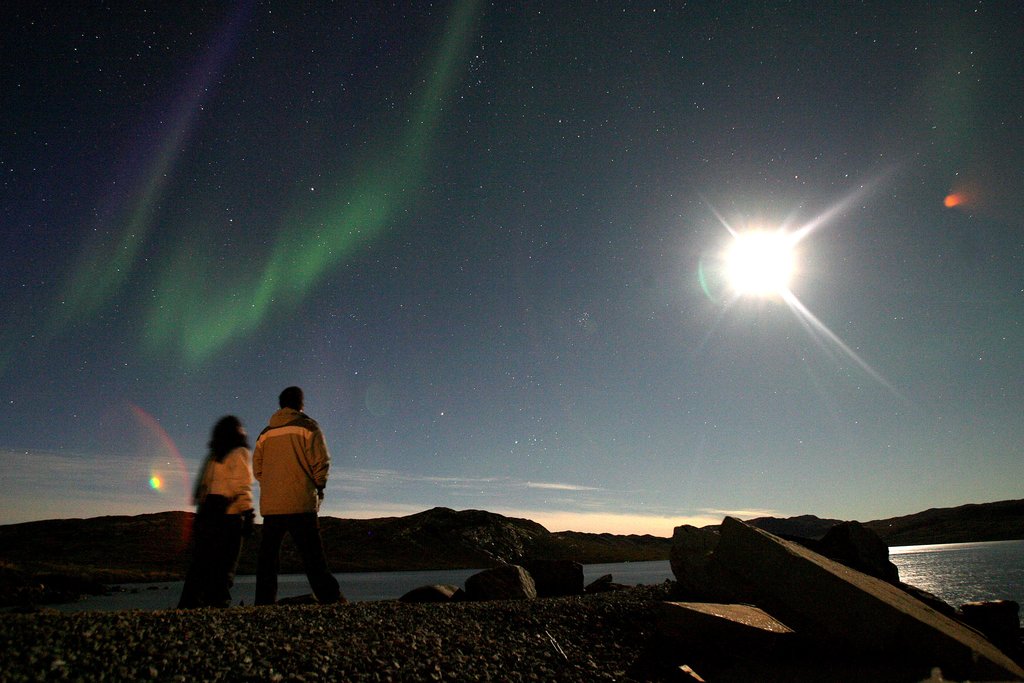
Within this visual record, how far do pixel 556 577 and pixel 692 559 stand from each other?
495 centimetres

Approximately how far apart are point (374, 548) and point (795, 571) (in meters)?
186

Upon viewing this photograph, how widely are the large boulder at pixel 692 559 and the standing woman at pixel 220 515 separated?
29.1 feet

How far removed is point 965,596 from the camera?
45.9 metres

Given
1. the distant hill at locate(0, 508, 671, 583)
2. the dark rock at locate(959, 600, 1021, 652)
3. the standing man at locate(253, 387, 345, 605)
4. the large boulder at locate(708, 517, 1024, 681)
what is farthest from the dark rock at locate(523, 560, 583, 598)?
the distant hill at locate(0, 508, 671, 583)

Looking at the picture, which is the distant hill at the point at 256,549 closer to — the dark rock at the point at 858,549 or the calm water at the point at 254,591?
the calm water at the point at 254,591

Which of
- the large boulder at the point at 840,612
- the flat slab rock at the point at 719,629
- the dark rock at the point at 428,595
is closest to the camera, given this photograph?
the large boulder at the point at 840,612

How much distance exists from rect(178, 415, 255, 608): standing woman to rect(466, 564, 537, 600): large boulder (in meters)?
6.40

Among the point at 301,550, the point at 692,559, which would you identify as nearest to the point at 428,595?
the point at 301,550

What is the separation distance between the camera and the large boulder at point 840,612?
24.9ft

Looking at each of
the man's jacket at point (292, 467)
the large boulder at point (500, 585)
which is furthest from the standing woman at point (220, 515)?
the large boulder at point (500, 585)

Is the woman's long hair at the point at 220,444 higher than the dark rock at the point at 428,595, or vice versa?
the woman's long hair at the point at 220,444

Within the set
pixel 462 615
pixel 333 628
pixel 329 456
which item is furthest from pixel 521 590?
pixel 333 628

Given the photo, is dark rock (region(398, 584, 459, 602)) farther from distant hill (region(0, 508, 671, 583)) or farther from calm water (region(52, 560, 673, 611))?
distant hill (region(0, 508, 671, 583))

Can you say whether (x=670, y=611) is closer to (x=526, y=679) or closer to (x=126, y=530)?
(x=526, y=679)
